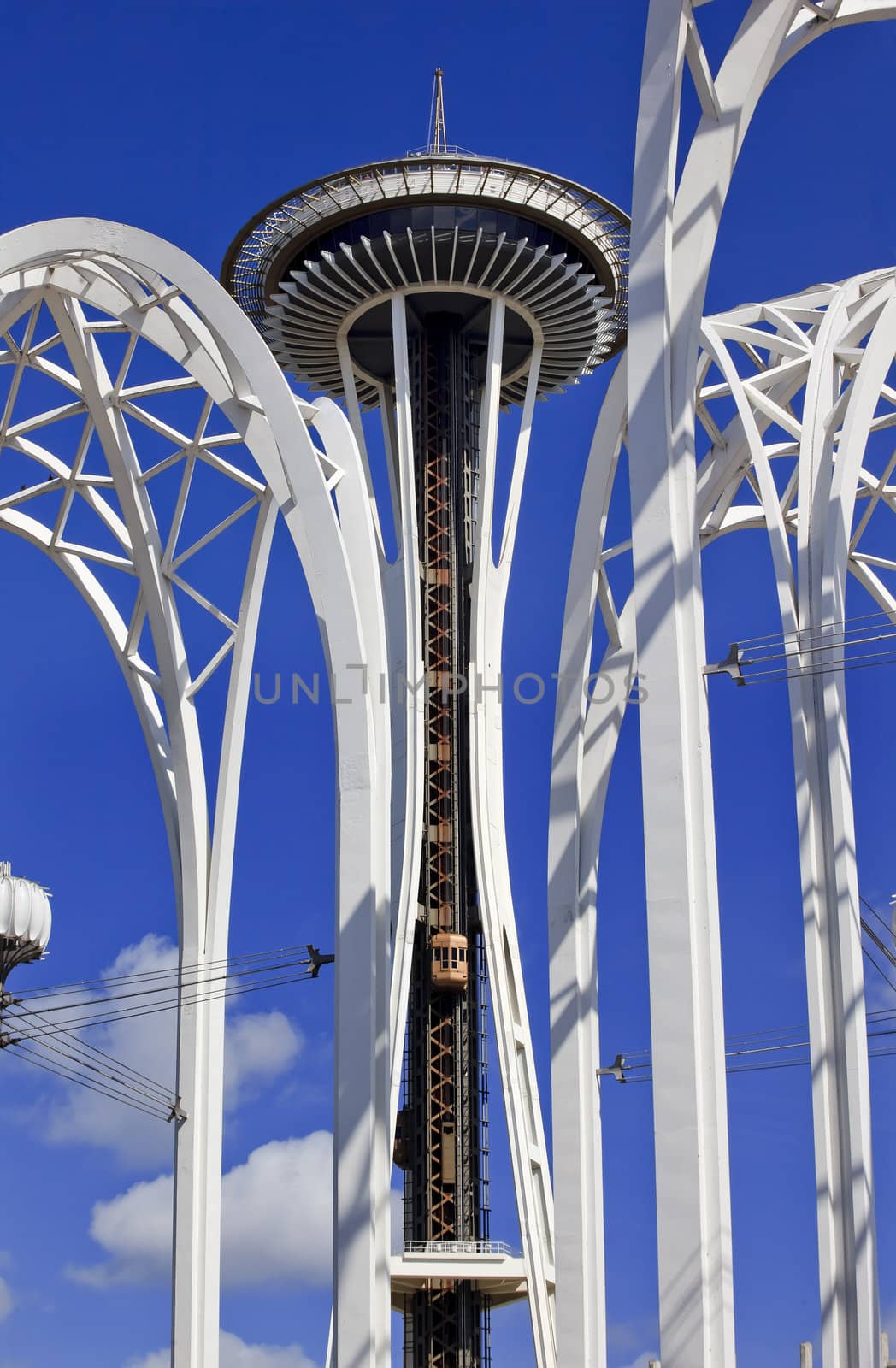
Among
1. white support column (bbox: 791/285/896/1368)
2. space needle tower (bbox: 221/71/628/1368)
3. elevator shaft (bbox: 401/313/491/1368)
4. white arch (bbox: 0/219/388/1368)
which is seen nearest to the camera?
white arch (bbox: 0/219/388/1368)

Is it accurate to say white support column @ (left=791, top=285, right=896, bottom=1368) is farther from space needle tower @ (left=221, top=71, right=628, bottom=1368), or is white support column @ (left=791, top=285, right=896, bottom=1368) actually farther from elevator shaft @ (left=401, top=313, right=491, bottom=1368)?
elevator shaft @ (left=401, top=313, right=491, bottom=1368)

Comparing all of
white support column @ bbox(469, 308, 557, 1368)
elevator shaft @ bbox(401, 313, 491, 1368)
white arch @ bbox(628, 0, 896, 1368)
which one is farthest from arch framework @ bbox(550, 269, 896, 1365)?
elevator shaft @ bbox(401, 313, 491, 1368)

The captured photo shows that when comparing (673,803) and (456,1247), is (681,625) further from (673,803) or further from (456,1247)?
(456,1247)

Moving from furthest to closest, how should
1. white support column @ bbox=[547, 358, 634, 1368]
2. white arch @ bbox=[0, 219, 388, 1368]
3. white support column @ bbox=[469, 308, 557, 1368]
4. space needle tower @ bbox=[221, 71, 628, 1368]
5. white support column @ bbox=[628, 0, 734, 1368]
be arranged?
space needle tower @ bbox=[221, 71, 628, 1368] → white support column @ bbox=[469, 308, 557, 1368] → white support column @ bbox=[547, 358, 634, 1368] → white arch @ bbox=[0, 219, 388, 1368] → white support column @ bbox=[628, 0, 734, 1368]

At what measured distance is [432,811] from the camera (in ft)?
180

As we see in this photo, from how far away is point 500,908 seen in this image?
47969 mm

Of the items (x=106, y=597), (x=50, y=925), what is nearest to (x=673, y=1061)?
(x=50, y=925)

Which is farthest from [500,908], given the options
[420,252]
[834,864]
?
[834,864]

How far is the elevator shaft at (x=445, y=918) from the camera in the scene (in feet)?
164

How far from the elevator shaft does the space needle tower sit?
5 cm

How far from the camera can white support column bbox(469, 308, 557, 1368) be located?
46.7 m

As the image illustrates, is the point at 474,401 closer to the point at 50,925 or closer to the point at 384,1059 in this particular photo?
the point at 50,925

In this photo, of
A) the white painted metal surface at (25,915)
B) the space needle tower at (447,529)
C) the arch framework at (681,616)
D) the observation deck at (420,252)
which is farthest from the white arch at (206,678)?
the observation deck at (420,252)

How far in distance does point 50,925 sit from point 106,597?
8.20 metres
